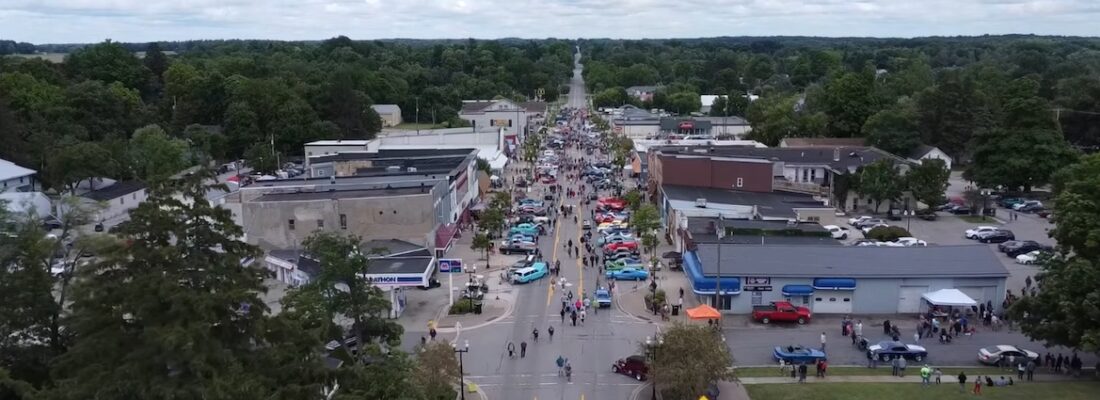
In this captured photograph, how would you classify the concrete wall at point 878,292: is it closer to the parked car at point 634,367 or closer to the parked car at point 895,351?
the parked car at point 895,351

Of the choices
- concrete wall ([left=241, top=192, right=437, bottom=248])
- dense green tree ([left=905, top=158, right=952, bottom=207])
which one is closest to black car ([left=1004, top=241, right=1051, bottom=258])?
dense green tree ([left=905, top=158, right=952, bottom=207])

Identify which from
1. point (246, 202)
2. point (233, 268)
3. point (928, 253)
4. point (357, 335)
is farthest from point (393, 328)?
point (928, 253)

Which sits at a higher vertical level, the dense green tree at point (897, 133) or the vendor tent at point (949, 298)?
the dense green tree at point (897, 133)

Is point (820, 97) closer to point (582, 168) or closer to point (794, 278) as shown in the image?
point (582, 168)

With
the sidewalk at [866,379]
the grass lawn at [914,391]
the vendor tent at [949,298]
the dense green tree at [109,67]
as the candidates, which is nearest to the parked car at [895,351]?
the sidewalk at [866,379]

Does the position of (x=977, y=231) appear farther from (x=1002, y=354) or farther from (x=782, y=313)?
(x=1002, y=354)

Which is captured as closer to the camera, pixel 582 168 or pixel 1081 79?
pixel 582 168
